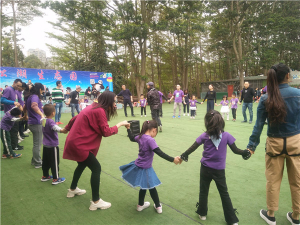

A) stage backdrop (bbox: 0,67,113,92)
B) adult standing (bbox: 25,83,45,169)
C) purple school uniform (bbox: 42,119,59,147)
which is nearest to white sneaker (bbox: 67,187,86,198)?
purple school uniform (bbox: 42,119,59,147)

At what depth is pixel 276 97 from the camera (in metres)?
2.29

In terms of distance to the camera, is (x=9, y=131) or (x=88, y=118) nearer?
(x=88, y=118)

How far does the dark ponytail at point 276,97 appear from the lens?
226 cm

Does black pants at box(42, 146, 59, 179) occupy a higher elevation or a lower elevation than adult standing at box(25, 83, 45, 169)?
lower

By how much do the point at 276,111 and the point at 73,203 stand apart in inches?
112

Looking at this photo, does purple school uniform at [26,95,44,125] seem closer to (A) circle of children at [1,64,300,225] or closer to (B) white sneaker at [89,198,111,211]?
(A) circle of children at [1,64,300,225]

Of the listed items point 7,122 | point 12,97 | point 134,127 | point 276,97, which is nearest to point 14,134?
point 7,122

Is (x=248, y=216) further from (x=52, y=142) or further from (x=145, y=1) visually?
(x=145, y=1)

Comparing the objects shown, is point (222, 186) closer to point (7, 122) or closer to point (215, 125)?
point (215, 125)

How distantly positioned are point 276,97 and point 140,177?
1781 mm

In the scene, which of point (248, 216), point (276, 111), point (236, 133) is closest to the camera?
point (276, 111)

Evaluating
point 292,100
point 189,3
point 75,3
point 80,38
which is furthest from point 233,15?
point 292,100

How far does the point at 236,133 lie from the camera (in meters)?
7.51

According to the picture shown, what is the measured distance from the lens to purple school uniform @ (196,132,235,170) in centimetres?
239
